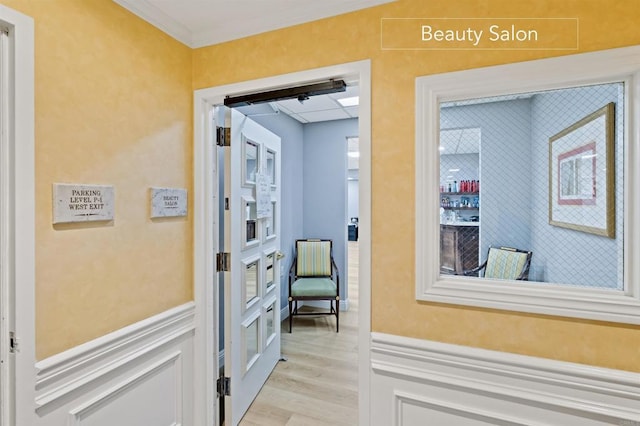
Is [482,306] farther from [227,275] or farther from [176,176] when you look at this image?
[176,176]

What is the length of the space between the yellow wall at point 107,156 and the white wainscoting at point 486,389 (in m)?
1.20

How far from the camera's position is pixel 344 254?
408 centimetres

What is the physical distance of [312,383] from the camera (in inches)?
96.3

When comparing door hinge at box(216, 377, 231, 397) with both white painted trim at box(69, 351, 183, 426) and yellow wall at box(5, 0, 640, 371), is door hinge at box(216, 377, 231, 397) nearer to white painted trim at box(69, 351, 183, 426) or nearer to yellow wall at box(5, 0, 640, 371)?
white painted trim at box(69, 351, 183, 426)

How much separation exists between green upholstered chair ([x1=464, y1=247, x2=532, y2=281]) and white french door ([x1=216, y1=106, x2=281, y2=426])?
54.7 inches

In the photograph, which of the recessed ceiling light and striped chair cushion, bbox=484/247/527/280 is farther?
the recessed ceiling light

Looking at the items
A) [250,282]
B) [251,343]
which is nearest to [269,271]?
[250,282]

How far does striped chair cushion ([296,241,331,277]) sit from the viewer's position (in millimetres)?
3830

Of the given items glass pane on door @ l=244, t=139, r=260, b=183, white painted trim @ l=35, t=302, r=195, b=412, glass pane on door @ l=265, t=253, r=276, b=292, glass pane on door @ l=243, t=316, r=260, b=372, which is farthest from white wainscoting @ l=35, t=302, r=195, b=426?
glass pane on door @ l=244, t=139, r=260, b=183

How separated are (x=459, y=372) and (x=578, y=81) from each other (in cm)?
126

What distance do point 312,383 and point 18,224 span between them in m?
2.17

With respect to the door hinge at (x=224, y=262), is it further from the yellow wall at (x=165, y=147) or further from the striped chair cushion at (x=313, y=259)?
the striped chair cushion at (x=313, y=259)

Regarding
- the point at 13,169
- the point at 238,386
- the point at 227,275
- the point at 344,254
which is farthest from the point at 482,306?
the point at 344,254

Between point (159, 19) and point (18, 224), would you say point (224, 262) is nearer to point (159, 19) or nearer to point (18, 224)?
point (18, 224)
